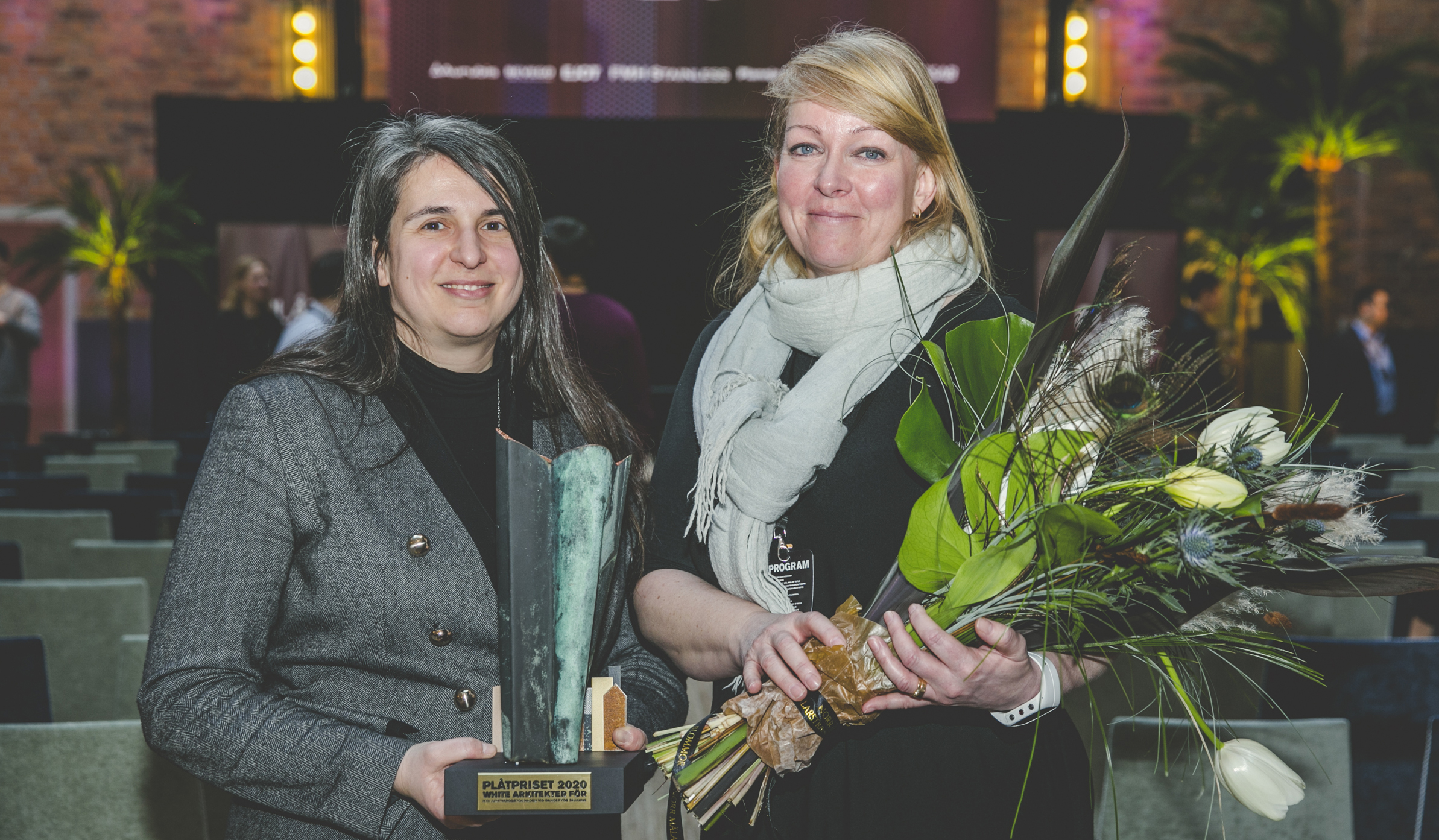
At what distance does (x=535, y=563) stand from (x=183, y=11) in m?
11.8

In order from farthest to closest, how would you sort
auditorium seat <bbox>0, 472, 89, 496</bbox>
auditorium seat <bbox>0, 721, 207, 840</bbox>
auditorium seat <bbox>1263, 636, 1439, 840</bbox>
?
auditorium seat <bbox>0, 472, 89, 496</bbox> < auditorium seat <bbox>1263, 636, 1439, 840</bbox> < auditorium seat <bbox>0, 721, 207, 840</bbox>

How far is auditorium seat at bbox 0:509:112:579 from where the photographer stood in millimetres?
3645

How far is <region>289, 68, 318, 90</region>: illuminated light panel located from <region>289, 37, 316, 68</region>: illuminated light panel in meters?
0.06

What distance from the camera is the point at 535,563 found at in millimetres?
1088

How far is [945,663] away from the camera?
1.18m

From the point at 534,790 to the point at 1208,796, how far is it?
1302mm

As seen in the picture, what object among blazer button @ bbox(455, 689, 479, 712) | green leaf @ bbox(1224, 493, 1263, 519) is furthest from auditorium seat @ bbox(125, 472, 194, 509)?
green leaf @ bbox(1224, 493, 1263, 519)

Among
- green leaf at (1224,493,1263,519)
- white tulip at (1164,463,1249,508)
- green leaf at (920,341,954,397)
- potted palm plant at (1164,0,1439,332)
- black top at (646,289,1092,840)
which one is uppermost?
potted palm plant at (1164,0,1439,332)

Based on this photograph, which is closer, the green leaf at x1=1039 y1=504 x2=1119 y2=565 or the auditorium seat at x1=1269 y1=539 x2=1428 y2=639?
the green leaf at x1=1039 y1=504 x2=1119 y2=565

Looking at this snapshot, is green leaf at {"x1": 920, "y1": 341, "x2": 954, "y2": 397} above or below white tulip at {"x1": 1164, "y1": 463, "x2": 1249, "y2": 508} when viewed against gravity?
above

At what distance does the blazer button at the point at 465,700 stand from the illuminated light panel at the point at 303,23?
9392 mm

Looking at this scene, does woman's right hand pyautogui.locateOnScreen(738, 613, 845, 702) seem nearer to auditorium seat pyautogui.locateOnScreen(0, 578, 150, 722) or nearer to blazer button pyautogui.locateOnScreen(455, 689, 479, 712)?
blazer button pyautogui.locateOnScreen(455, 689, 479, 712)

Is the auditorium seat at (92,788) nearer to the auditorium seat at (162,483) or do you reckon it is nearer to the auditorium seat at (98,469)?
the auditorium seat at (162,483)

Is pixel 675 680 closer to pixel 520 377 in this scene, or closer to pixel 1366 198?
pixel 520 377
